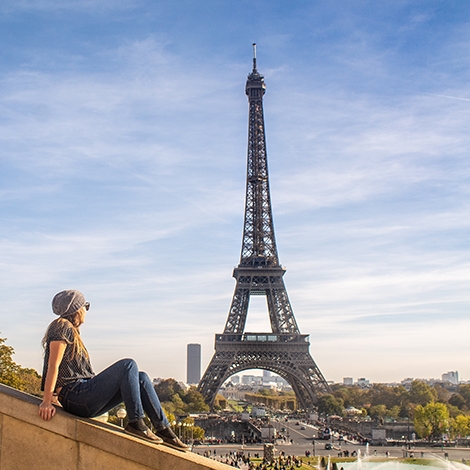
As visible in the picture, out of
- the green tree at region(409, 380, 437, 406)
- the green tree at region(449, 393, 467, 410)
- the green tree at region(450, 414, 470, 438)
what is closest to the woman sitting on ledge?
the green tree at region(450, 414, 470, 438)

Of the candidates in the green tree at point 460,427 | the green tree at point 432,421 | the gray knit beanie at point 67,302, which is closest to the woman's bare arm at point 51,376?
the gray knit beanie at point 67,302

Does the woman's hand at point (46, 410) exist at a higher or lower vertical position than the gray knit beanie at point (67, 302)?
lower

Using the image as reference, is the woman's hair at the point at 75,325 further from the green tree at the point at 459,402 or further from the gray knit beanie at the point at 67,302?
the green tree at the point at 459,402

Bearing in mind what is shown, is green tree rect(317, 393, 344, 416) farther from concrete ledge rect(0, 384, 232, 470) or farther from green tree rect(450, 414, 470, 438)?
concrete ledge rect(0, 384, 232, 470)

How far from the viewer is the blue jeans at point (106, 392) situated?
577cm

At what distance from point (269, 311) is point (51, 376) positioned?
2909 inches

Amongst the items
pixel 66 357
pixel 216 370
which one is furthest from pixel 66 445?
pixel 216 370

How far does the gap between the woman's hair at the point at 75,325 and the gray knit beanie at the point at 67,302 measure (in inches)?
2.0

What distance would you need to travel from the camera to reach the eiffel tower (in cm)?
7450

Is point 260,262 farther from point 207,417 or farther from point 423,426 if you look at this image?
point 423,426

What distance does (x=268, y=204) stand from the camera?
80625mm

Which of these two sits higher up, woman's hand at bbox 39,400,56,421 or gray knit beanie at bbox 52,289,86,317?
gray knit beanie at bbox 52,289,86,317

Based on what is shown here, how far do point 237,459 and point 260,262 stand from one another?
1430 inches

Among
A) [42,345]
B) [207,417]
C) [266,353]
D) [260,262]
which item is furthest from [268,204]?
[42,345]
